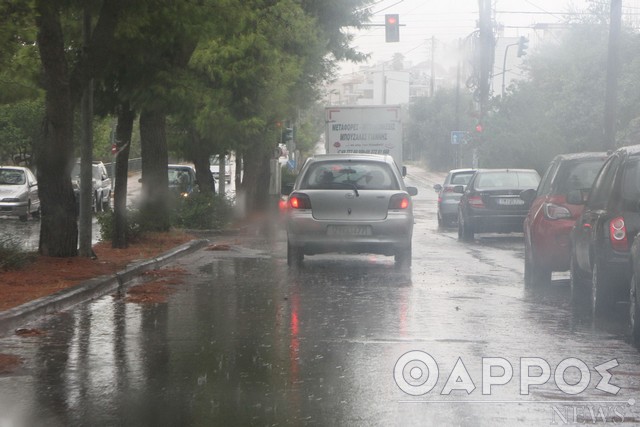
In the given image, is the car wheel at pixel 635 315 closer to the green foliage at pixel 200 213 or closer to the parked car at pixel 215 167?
the green foliage at pixel 200 213

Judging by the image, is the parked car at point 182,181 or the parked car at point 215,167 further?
the parked car at point 215,167

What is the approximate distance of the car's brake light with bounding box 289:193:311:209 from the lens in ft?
55.1

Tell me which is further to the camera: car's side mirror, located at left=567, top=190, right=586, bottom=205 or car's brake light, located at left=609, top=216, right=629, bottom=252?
car's side mirror, located at left=567, top=190, right=586, bottom=205

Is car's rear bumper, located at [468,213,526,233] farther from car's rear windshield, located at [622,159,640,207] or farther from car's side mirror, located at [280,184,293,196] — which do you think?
car's rear windshield, located at [622,159,640,207]

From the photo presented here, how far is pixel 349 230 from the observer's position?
1666 centimetres

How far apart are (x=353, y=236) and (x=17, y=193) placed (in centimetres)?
1794

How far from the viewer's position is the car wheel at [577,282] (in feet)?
42.6

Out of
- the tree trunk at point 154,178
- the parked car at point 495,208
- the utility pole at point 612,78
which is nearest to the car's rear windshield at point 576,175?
the parked car at point 495,208

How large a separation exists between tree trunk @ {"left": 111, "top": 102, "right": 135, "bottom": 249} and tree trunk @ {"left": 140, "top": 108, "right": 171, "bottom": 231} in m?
2.93

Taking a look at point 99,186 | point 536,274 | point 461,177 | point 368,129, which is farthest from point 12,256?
point 99,186

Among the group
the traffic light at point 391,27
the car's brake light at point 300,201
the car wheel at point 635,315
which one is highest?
the traffic light at point 391,27

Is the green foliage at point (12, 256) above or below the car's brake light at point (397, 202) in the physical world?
below

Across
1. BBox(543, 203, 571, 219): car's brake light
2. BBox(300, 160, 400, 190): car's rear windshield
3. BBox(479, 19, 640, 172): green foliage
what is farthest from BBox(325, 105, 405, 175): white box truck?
BBox(543, 203, 571, 219): car's brake light

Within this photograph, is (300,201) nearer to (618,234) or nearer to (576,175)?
(576,175)
